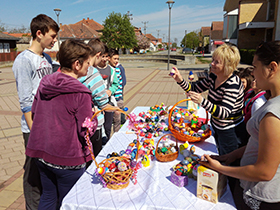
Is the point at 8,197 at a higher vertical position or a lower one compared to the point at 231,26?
lower

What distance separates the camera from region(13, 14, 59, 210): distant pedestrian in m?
2.14

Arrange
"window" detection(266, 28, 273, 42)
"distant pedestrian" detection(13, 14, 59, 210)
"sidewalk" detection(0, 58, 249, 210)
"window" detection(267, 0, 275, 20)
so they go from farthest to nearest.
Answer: "window" detection(266, 28, 273, 42), "window" detection(267, 0, 275, 20), "sidewalk" detection(0, 58, 249, 210), "distant pedestrian" detection(13, 14, 59, 210)

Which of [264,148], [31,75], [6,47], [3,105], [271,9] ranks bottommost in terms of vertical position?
[3,105]

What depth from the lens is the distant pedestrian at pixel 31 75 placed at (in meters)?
2.14

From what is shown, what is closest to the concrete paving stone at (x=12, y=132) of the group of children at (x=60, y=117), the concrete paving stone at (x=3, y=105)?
the concrete paving stone at (x=3, y=105)

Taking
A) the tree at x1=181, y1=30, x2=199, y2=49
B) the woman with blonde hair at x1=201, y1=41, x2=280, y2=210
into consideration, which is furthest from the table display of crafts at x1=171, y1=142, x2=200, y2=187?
the tree at x1=181, y1=30, x2=199, y2=49

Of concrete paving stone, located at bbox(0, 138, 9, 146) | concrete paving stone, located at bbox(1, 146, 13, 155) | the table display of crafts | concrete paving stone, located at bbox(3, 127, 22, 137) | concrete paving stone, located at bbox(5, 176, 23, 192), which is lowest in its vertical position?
concrete paving stone, located at bbox(5, 176, 23, 192)

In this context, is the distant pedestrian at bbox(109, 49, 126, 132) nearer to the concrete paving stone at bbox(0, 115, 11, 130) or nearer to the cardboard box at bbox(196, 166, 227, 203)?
the cardboard box at bbox(196, 166, 227, 203)

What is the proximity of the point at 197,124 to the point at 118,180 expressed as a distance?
1.40 metres

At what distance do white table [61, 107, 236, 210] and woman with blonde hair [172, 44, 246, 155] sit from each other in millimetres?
914

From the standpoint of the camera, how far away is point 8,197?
2.93 metres

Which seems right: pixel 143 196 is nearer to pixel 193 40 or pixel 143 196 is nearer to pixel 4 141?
pixel 4 141

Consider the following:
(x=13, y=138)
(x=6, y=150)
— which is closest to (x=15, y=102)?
(x=13, y=138)

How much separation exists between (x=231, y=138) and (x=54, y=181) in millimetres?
1990
